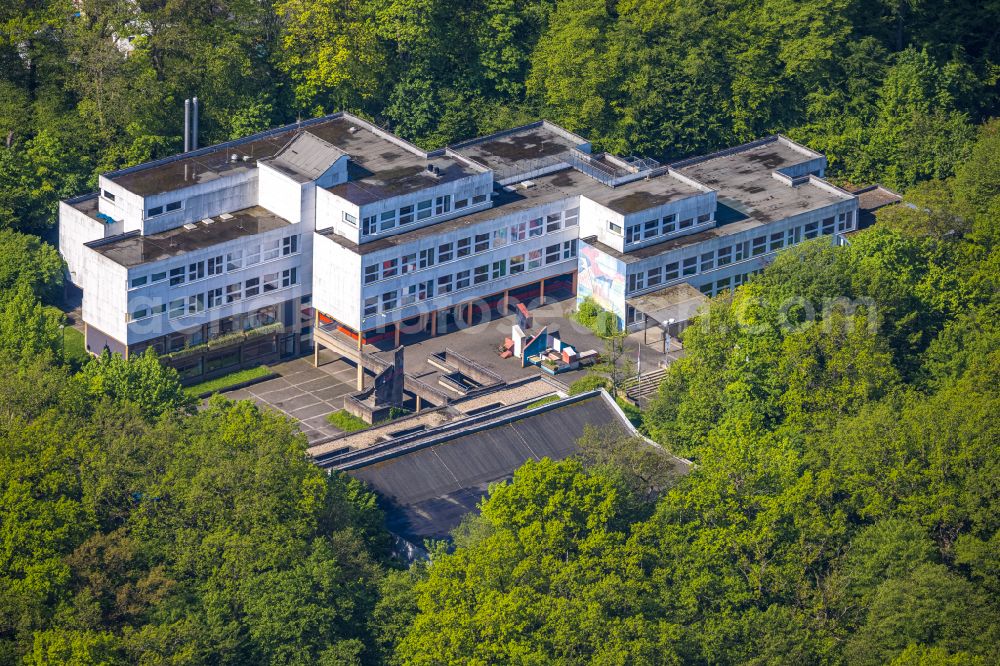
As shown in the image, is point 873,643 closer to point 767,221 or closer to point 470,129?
point 767,221

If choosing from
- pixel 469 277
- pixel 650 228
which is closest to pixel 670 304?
pixel 650 228

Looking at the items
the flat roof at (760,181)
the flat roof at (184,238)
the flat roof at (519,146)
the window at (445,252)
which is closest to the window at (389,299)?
the window at (445,252)

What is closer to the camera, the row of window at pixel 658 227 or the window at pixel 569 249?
the row of window at pixel 658 227

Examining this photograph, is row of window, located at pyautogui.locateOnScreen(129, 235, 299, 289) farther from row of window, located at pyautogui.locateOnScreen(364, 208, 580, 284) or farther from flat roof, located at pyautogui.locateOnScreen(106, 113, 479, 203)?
row of window, located at pyautogui.locateOnScreen(364, 208, 580, 284)

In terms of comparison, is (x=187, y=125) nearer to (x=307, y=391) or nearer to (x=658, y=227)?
(x=307, y=391)

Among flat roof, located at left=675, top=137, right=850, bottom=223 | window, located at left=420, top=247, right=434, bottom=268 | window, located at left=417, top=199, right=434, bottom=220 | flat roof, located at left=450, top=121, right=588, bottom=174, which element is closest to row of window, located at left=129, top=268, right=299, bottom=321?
window, located at left=420, top=247, right=434, bottom=268

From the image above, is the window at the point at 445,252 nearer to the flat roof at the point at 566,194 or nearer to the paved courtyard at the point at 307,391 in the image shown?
the flat roof at the point at 566,194

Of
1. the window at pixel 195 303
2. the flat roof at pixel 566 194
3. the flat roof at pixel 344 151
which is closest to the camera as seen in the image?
the window at pixel 195 303
